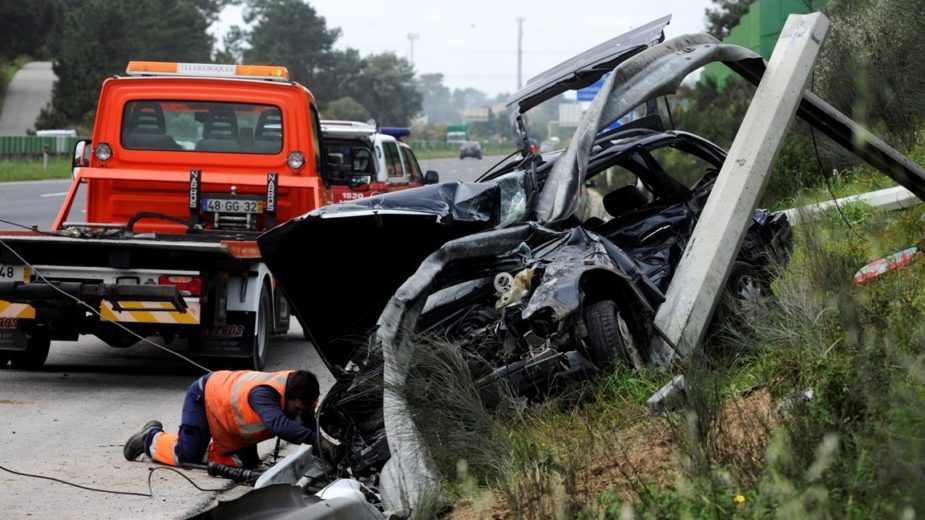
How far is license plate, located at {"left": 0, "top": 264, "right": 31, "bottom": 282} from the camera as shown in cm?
984

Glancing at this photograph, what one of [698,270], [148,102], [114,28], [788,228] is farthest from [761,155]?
[114,28]

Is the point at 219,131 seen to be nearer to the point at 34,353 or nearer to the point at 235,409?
the point at 34,353

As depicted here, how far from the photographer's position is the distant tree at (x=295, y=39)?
95.3 metres

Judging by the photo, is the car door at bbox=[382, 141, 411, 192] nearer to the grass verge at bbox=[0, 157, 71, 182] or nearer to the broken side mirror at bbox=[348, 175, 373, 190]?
the broken side mirror at bbox=[348, 175, 373, 190]

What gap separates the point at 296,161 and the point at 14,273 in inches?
118

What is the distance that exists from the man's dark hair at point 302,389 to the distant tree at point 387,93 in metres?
95.1

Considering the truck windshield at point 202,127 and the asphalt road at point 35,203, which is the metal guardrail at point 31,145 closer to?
the asphalt road at point 35,203

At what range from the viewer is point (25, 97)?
249 ft

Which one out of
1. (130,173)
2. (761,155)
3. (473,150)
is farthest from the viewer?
(473,150)

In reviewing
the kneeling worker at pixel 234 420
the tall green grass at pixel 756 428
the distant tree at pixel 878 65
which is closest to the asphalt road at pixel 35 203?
the distant tree at pixel 878 65

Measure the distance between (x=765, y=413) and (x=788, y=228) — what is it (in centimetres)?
448

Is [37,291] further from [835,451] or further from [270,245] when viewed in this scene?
[835,451]

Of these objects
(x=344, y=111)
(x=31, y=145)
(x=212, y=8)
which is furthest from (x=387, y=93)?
(x=31, y=145)

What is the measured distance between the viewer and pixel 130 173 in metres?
11.7
